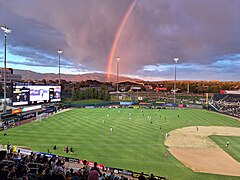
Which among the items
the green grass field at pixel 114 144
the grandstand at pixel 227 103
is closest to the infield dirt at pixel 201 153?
the green grass field at pixel 114 144

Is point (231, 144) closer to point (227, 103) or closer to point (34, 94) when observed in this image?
point (34, 94)

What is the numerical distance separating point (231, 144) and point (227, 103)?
171 ft

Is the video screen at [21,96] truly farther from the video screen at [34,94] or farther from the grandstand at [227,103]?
the grandstand at [227,103]

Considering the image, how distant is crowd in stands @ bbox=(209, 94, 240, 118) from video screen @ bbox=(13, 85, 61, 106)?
48.4m

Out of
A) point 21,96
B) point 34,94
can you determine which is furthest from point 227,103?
point 21,96

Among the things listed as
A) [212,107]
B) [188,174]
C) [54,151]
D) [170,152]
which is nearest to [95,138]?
[54,151]

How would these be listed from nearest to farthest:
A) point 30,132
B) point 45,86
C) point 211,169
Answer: point 211,169 → point 30,132 → point 45,86

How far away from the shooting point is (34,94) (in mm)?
44562

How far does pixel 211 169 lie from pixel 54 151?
16.3 m

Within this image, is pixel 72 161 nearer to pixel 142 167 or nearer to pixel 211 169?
pixel 142 167

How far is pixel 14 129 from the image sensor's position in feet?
117

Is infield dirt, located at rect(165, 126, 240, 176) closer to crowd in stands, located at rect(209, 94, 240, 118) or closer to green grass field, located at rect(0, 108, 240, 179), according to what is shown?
green grass field, located at rect(0, 108, 240, 179)

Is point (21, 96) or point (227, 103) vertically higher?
point (21, 96)

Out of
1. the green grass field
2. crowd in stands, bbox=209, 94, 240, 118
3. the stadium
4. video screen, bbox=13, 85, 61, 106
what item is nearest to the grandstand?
crowd in stands, bbox=209, 94, 240, 118
